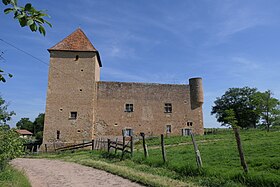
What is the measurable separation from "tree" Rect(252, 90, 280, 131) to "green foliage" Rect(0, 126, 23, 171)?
3610cm

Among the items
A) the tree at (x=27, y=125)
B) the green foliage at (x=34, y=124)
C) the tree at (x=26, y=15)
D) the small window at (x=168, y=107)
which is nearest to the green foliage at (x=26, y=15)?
the tree at (x=26, y=15)

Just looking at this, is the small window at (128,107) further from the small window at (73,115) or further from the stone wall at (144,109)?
the small window at (73,115)

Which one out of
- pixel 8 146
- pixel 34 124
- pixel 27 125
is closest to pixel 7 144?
pixel 8 146

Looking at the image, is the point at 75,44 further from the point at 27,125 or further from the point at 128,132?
the point at 27,125

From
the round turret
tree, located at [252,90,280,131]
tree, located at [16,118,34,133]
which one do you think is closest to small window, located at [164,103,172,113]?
the round turret

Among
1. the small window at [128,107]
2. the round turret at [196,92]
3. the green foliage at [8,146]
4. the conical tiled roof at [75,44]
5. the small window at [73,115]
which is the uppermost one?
the conical tiled roof at [75,44]

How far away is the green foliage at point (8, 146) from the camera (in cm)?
796

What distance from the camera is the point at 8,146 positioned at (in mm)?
8055

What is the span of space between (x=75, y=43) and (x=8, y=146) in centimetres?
2185

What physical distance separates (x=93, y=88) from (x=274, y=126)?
28407 millimetres

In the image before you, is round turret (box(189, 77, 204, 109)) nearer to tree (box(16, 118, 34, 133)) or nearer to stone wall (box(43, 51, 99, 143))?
stone wall (box(43, 51, 99, 143))

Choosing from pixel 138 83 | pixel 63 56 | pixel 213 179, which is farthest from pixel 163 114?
pixel 213 179

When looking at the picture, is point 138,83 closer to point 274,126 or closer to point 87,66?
point 87,66

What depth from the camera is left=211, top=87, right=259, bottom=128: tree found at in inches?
1949
